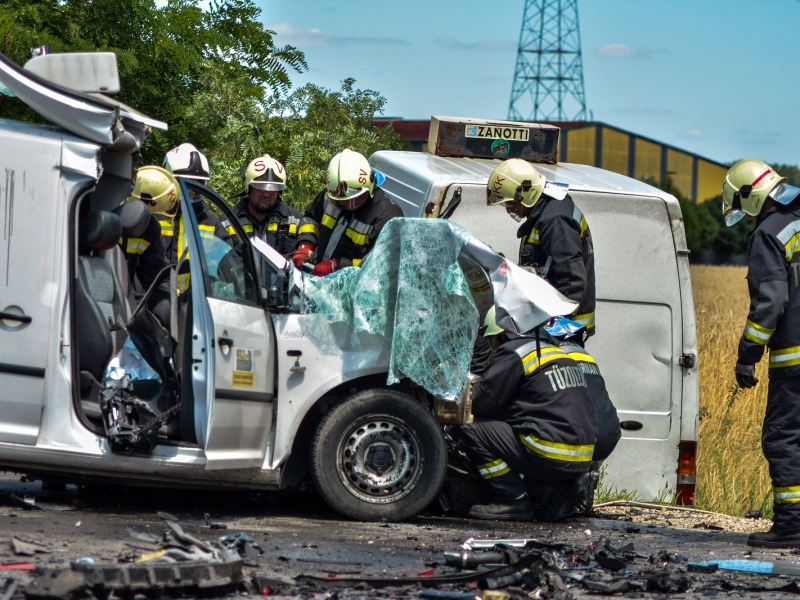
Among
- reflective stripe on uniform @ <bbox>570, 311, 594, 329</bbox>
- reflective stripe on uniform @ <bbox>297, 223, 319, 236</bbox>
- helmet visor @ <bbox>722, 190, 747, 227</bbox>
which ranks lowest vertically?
reflective stripe on uniform @ <bbox>570, 311, 594, 329</bbox>

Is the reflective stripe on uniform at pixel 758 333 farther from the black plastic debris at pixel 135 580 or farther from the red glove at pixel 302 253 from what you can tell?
the black plastic debris at pixel 135 580

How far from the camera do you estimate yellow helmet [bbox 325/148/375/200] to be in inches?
327

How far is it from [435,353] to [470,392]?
21.4 inches

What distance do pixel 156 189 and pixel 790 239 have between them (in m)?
3.86

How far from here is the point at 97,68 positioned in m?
6.71

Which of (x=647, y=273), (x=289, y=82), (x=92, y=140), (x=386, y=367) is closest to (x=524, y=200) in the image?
(x=647, y=273)

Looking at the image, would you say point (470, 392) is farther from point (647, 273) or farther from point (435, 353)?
point (647, 273)

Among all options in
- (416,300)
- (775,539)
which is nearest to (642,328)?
(775,539)

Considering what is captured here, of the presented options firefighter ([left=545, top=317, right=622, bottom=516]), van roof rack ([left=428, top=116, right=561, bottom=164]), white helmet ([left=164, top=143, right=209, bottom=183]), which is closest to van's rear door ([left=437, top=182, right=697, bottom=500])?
firefighter ([left=545, top=317, right=622, bottom=516])

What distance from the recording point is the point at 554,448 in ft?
23.8

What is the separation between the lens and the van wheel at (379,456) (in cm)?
688

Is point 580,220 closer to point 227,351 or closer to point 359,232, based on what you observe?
point 359,232

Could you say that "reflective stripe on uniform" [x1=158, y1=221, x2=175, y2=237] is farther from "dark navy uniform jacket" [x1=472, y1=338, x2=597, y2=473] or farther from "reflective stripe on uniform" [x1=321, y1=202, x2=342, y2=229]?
"dark navy uniform jacket" [x1=472, y1=338, x2=597, y2=473]

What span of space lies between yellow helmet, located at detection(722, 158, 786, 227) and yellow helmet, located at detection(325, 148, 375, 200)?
2.29 meters
